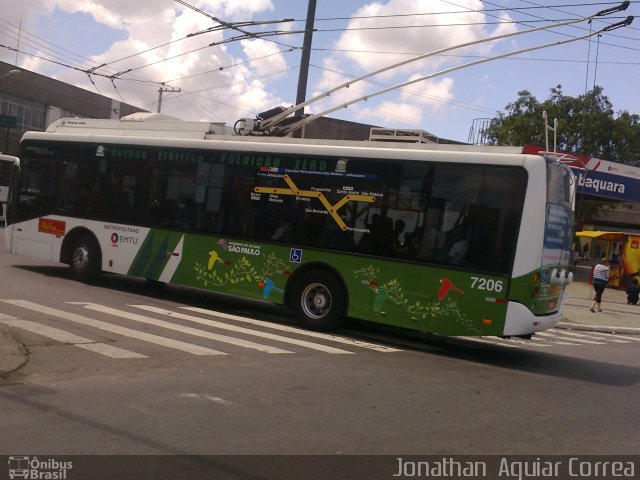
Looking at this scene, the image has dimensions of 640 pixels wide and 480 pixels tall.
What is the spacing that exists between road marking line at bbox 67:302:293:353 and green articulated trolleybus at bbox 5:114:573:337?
1777 millimetres

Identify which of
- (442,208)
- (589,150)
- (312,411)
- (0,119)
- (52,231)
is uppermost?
(589,150)

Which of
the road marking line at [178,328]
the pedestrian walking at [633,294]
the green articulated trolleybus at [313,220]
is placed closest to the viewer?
the road marking line at [178,328]

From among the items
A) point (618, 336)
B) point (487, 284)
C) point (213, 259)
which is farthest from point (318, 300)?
point (618, 336)

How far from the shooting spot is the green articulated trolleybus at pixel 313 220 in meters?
11.1

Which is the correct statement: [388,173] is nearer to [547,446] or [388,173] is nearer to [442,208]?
[442,208]

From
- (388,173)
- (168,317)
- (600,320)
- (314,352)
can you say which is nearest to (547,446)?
(314,352)

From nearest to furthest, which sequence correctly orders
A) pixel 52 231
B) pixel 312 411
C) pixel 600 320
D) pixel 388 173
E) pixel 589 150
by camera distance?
1. pixel 312 411
2. pixel 388 173
3. pixel 52 231
4. pixel 600 320
5. pixel 589 150

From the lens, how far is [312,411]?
24.5 feet

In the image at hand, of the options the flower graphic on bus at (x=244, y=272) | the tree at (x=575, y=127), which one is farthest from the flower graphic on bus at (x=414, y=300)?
the tree at (x=575, y=127)

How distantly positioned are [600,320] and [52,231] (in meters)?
15.6

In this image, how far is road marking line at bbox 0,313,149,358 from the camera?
9.53m
